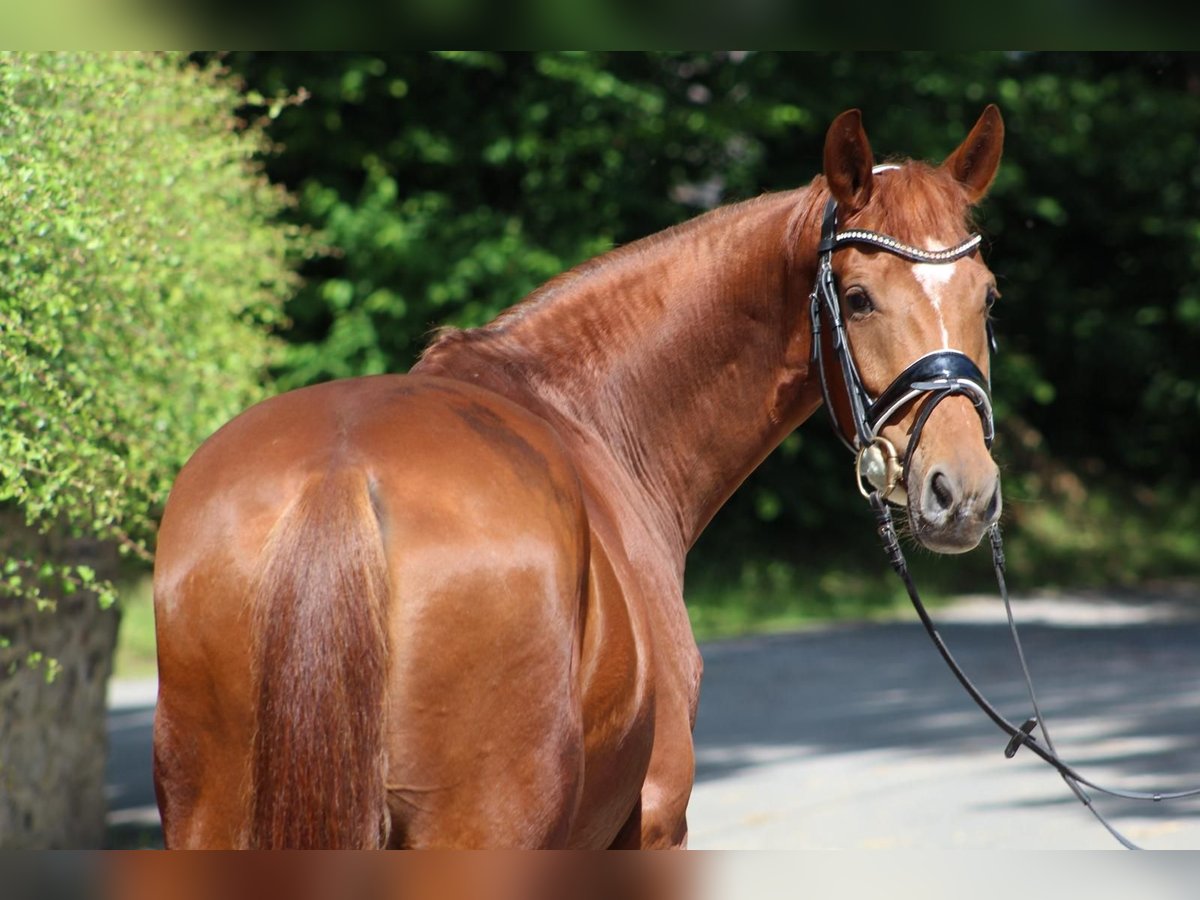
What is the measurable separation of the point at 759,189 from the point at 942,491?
9.19 m

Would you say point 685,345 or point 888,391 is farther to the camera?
point 685,345

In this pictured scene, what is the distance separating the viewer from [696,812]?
605 centimetres

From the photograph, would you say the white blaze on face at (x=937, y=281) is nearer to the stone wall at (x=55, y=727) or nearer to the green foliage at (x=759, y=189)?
the stone wall at (x=55, y=727)

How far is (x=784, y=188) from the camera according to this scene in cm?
1213

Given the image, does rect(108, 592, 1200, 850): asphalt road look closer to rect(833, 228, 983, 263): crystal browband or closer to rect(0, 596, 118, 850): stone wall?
rect(0, 596, 118, 850): stone wall

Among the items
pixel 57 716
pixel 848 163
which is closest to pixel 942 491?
pixel 848 163

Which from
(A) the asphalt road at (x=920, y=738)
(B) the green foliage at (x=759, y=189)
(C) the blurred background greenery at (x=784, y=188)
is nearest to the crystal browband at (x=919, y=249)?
(A) the asphalt road at (x=920, y=738)

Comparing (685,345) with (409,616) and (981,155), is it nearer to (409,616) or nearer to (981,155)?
(981,155)

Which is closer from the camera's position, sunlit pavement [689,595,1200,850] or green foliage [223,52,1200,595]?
sunlit pavement [689,595,1200,850]

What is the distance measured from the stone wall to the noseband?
10.5 ft

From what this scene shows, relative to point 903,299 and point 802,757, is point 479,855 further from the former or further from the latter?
point 802,757

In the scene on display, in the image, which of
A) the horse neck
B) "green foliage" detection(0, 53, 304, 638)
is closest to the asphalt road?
"green foliage" detection(0, 53, 304, 638)

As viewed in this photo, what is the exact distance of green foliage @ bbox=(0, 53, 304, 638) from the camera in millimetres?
3320

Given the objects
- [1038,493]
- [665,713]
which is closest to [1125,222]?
[1038,493]
